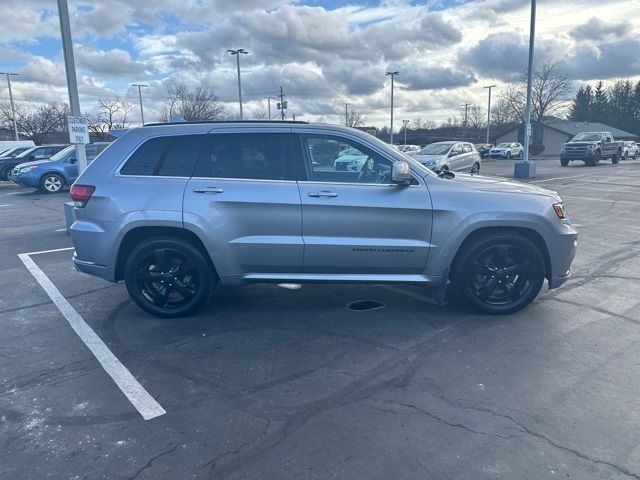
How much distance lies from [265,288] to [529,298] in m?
3.01

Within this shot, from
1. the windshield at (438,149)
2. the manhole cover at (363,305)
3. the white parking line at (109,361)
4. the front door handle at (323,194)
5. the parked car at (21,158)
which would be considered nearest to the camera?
the white parking line at (109,361)

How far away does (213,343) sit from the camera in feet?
14.2

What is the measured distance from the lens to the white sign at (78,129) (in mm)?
9297

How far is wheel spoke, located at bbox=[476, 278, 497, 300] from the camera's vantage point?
486cm

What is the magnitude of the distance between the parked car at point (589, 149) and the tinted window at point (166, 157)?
99.0 ft

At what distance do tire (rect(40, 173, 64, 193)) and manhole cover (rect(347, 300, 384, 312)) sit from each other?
1577cm

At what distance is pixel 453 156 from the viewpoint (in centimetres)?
2075

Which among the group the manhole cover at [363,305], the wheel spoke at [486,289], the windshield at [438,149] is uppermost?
the windshield at [438,149]

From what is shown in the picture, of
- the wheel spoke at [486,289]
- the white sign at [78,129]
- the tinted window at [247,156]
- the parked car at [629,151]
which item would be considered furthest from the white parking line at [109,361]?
the parked car at [629,151]

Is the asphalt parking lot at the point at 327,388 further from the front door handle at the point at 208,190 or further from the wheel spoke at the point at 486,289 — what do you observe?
the front door handle at the point at 208,190

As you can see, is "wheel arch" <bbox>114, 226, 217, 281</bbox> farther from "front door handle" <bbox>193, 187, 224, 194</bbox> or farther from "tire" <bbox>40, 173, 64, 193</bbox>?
"tire" <bbox>40, 173, 64, 193</bbox>

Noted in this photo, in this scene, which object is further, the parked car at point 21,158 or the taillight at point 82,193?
the parked car at point 21,158

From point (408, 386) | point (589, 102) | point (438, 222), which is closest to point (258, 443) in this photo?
point (408, 386)

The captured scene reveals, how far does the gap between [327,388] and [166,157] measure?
277 cm
